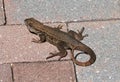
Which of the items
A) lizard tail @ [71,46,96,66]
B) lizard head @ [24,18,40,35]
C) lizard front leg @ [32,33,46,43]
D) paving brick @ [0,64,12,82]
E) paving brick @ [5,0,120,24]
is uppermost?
paving brick @ [5,0,120,24]

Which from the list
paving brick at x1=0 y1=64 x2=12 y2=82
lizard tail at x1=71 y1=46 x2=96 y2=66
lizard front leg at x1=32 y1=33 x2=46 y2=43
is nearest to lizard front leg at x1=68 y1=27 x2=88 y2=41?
lizard tail at x1=71 y1=46 x2=96 y2=66

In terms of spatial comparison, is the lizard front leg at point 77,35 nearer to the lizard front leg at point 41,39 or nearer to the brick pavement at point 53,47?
the brick pavement at point 53,47

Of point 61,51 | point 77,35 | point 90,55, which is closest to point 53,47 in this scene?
point 61,51

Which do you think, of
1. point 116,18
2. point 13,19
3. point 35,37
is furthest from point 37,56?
point 116,18

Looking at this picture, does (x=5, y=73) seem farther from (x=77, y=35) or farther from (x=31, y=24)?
(x=77, y=35)

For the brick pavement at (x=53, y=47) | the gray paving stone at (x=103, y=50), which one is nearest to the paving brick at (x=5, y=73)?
the brick pavement at (x=53, y=47)

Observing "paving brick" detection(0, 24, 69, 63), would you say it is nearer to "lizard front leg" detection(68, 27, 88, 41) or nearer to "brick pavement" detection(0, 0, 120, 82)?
"brick pavement" detection(0, 0, 120, 82)
